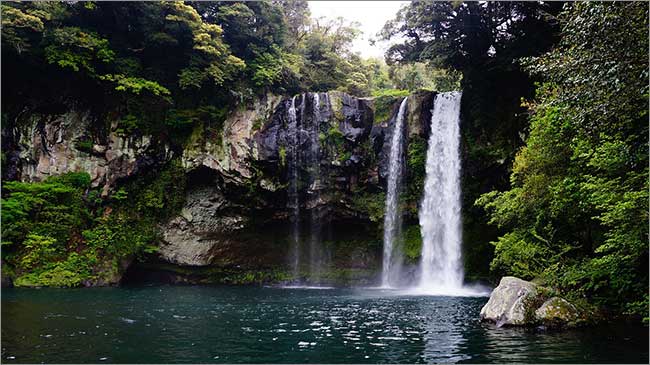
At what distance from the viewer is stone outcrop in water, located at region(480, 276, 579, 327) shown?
395 inches

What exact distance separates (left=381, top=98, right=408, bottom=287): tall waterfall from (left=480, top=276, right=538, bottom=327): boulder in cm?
1170

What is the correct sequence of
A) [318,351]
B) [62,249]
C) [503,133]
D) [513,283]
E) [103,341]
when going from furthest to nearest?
[62,249], [503,133], [513,283], [103,341], [318,351]

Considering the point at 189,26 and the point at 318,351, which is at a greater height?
the point at 189,26

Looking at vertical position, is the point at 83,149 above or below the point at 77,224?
above

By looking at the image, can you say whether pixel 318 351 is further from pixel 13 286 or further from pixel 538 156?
pixel 13 286

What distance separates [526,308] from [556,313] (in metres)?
0.56

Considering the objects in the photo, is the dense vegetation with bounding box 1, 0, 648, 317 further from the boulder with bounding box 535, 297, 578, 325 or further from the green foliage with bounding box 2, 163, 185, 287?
the boulder with bounding box 535, 297, 578, 325

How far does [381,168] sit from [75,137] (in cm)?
1400

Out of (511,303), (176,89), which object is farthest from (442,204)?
(176,89)

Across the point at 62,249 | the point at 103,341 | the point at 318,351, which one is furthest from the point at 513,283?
the point at 62,249

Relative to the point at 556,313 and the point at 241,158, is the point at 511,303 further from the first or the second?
the point at 241,158

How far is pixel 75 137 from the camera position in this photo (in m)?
22.9

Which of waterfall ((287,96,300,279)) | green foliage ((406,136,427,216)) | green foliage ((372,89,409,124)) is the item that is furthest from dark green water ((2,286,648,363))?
green foliage ((372,89,409,124))

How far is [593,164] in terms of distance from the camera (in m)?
9.23
